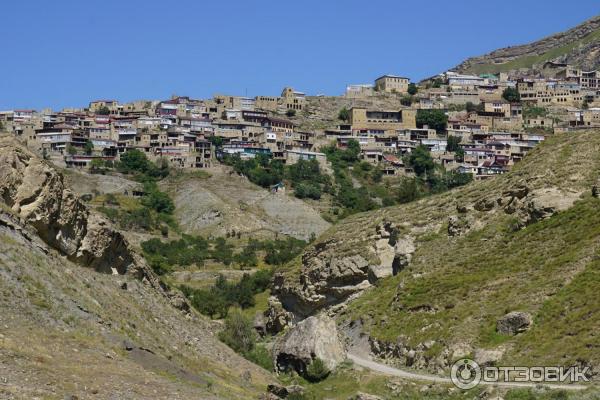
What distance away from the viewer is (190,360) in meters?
30.8

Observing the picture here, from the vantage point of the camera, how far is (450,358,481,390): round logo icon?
33.0 metres

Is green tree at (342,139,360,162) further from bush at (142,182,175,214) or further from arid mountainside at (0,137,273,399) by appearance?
arid mountainside at (0,137,273,399)

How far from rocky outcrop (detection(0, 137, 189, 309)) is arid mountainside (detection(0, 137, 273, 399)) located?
0.03 m

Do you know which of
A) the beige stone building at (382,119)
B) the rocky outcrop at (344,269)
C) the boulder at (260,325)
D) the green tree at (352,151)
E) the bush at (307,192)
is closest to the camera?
the rocky outcrop at (344,269)

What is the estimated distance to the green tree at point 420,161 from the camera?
12912 cm

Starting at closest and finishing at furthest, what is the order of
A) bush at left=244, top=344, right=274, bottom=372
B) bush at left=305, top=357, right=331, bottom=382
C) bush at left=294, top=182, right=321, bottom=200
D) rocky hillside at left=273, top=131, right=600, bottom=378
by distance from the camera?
rocky hillside at left=273, top=131, right=600, bottom=378
bush at left=305, top=357, right=331, bottom=382
bush at left=244, top=344, right=274, bottom=372
bush at left=294, top=182, right=321, bottom=200

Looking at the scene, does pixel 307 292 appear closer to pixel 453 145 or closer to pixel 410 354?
pixel 410 354

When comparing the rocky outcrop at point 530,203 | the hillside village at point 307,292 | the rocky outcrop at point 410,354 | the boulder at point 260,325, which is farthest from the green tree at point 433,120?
the rocky outcrop at point 410,354

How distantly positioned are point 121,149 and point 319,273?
74.7 metres

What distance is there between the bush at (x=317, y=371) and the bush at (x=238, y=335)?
4192 millimetres

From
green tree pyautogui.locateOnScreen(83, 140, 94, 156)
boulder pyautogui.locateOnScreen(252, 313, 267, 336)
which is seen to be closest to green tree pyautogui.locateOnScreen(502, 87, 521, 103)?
green tree pyautogui.locateOnScreen(83, 140, 94, 156)

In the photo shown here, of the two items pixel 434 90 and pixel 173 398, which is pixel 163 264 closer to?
pixel 173 398

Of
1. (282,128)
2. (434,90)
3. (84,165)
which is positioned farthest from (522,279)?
(434,90)

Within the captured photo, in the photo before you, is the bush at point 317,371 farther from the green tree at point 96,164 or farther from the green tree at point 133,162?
the green tree at point 133,162
